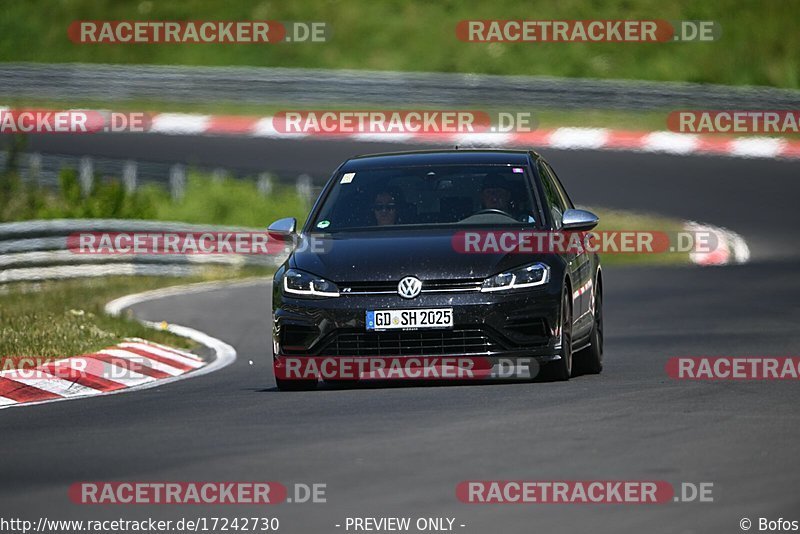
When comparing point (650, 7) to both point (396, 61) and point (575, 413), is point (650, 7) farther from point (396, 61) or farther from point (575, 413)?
point (575, 413)

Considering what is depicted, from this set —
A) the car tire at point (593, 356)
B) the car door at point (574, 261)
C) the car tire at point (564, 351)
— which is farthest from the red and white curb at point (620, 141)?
the car tire at point (564, 351)

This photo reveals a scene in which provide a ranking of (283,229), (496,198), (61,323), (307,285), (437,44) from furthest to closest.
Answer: (437,44) < (61,323) < (496,198) < (283,229) < (307,285)

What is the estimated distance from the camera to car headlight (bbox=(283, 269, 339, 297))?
11016 millimetres

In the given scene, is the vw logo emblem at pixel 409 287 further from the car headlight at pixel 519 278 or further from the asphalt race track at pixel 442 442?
the asphalt race track at pixel 442 442

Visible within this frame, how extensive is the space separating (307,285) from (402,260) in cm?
61

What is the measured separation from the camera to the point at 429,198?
1196 centimetres

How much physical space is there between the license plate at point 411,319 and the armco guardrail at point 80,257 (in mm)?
11409

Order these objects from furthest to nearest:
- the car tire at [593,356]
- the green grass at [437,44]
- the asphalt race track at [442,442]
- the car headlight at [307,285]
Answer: the green grass at [437,44], the car tire at [593,356], the car headlight at [307,285], the asphalt race track at [442,442]

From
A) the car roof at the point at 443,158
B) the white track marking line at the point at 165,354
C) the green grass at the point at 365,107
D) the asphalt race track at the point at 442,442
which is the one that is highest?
the green grass at the point at 365,107

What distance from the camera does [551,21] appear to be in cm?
Answer: 4112

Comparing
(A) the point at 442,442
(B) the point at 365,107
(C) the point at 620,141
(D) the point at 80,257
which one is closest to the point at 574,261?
(A) the point at 442,442

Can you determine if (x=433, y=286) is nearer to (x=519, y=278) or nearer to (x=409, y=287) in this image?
(x=409, y=287)

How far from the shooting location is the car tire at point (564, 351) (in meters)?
11.1

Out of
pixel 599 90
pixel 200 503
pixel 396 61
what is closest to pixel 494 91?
pixel 599 90
